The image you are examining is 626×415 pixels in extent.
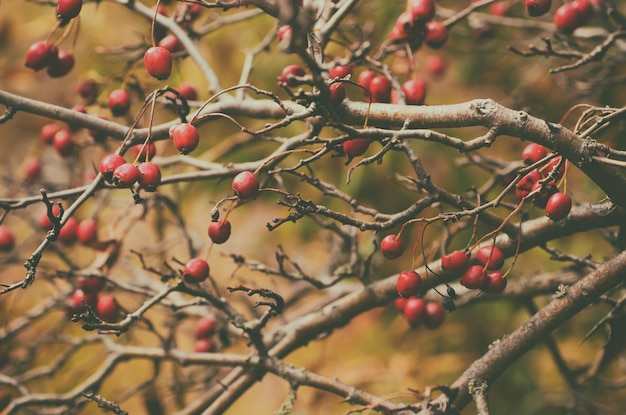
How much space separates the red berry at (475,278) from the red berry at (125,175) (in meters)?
0.94

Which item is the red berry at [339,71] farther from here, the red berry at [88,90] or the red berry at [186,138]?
the red berry at [88,90]

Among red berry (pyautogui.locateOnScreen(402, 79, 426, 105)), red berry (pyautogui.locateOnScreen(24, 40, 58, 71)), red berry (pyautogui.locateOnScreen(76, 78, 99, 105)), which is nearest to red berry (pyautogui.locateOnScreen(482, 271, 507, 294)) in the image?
red berry (pyautogui.locateOnScreen(402, 79, 426, 105))

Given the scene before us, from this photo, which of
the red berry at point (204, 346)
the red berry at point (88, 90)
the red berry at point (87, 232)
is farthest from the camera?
the red berry at point (204, 346)

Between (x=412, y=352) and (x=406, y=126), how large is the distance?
2.23 m

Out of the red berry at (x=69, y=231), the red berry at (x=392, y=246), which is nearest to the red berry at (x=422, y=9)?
the red berry at (x=392, y=246)

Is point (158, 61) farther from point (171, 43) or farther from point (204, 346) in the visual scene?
point (204, 346)

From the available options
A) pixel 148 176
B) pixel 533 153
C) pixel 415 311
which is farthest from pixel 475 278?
pixel 148 176

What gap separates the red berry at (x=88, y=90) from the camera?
8.73ft

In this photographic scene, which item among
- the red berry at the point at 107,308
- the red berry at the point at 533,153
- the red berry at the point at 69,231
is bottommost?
the red berry at the point at 533,153

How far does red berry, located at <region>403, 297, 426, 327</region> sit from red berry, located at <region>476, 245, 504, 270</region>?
1.83ft

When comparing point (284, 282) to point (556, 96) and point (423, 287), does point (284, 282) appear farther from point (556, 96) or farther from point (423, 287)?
point (423, 287)

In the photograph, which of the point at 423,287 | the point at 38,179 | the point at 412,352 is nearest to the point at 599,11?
the point at 423,287

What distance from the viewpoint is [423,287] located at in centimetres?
209

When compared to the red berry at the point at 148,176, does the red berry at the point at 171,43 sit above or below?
above
